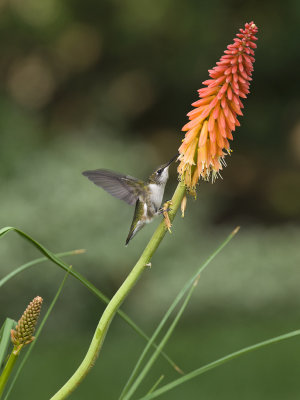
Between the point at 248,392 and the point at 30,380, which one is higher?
the point at 248,392

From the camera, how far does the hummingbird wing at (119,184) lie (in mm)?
2941

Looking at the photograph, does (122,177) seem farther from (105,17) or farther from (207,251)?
(105,17)

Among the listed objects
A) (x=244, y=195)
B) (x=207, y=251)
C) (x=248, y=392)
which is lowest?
(x=248, y=392)

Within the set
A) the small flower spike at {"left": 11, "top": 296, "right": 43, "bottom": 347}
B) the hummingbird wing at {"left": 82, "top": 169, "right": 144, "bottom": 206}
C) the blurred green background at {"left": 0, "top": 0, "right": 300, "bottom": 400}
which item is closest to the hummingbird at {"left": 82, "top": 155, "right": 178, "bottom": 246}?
the hummingbird wing at {"left": 82, "top": 169, "right": 144, "bottom": 206}

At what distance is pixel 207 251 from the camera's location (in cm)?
1017

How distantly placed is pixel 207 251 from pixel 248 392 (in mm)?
3292

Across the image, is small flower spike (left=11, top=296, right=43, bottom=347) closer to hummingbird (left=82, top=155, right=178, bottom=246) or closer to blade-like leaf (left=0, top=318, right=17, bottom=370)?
blade-like leaf (left=0, top=318, right=17, bottom=370)

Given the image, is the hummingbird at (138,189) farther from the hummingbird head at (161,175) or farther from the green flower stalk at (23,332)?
the green flower stalk at (23,332)

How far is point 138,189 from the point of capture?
3.10 meters

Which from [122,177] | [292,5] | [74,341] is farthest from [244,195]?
[122,177]

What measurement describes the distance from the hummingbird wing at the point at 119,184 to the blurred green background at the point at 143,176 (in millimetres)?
4420

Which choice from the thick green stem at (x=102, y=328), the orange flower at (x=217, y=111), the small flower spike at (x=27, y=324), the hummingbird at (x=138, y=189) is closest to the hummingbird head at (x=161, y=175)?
the hummingbird at (x=138, y=189)

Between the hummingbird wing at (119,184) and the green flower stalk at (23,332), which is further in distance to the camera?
the hummingbird wing at (119,184)

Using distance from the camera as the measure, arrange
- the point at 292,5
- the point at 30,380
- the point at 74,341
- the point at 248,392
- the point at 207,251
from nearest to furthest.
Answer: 1. the point at 248,392
2. the point at 30,380
3. the point at 74,341
4. the point at 207,251
5. the point at 292,5
